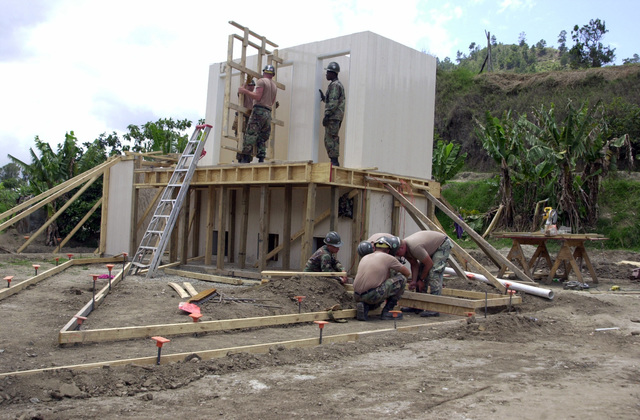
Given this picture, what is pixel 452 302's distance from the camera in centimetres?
952

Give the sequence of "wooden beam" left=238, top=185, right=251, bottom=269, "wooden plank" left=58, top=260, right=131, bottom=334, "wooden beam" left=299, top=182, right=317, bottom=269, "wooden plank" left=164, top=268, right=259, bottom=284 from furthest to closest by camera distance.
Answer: "wooden beam" left=238, top=185, right=251, bottom=269, "wooden plank" left=164, top=268, right=259, bottom=284, "wooden beam" left=299, top=182, right=317, bottom=269, "wooden plank" left=58, top=260, right=131, bottom=334

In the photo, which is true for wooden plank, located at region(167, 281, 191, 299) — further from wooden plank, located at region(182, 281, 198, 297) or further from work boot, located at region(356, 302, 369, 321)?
work boot, located at region(356, 302, 369, 321)

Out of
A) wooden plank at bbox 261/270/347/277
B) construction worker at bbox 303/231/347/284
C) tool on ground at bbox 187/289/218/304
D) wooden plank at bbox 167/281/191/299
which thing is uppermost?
construction worker at bbox 303/231/347/284

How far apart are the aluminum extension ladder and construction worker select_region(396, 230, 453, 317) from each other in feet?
19.9

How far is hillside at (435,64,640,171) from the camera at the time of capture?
32.5 meters

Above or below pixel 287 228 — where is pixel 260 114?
Answer: above

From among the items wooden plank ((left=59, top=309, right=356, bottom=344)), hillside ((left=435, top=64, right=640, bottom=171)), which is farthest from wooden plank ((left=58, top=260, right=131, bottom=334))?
hillside ((left=435, top=64, right=640, bottom=171))

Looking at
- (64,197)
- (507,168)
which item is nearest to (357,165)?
(507,168)

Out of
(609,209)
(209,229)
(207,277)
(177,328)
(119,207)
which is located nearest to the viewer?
(177,328)

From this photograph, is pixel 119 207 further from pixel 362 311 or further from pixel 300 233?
pixel 362 311

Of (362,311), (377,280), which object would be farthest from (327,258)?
(377,280)

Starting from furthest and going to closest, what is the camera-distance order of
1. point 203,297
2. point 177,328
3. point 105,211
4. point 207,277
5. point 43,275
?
point 105,211
point 207,277
point 43,275
point 203,297
point 177,328

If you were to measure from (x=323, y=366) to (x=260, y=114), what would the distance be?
9.14m

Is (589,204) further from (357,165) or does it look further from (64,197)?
(64,197)
